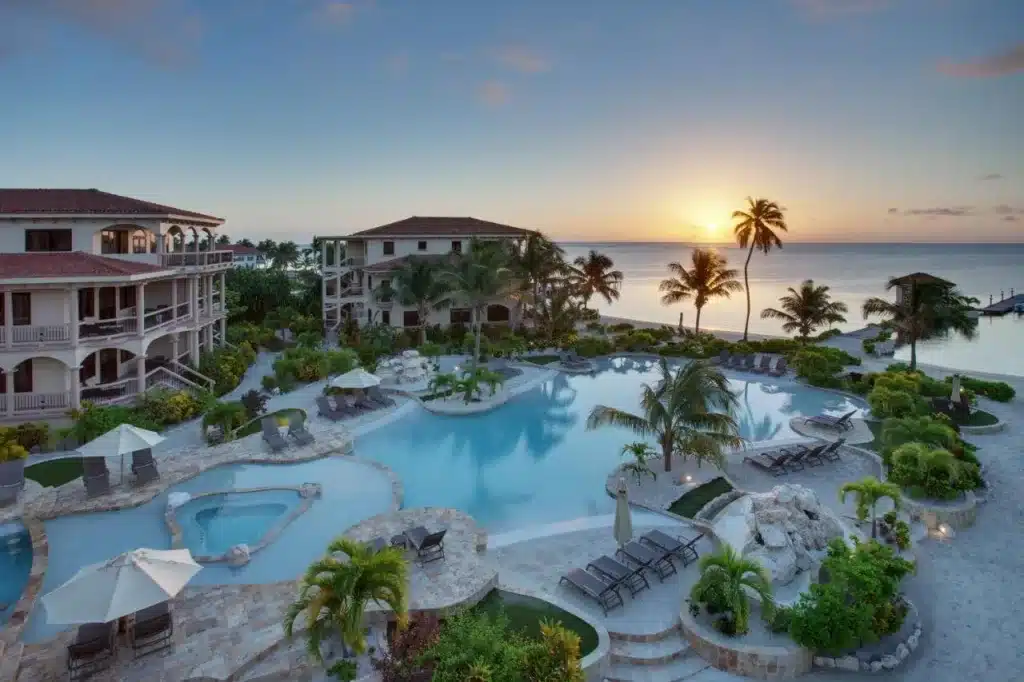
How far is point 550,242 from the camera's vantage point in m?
40.3

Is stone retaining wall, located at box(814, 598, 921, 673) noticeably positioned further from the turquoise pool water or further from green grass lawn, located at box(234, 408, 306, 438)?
green grass lawn, located at box(234, 408, 306, 438)

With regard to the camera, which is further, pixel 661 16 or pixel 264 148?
pixel 264 148

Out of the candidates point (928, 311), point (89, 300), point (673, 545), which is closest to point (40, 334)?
point (89, 300)

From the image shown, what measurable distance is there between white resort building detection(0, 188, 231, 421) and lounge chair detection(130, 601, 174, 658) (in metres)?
14.4

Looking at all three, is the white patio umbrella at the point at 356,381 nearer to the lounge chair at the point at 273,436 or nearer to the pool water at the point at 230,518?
the lounge chair at the point at 273,436

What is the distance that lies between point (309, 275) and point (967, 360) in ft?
155

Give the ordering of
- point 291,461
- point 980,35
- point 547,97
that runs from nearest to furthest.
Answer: point 291,461
point 980,35
point 547,97

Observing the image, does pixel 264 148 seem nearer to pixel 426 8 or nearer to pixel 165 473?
pixel 426 8

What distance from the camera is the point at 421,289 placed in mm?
36000

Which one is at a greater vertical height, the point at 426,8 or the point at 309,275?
the point at 426,8

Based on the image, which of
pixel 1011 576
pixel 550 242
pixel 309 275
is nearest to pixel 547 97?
pixel 550 242

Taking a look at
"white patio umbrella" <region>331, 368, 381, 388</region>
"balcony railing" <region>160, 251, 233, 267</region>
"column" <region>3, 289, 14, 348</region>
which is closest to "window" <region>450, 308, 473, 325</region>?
"balcony railing" <region>160, 251, 233, 267</region>

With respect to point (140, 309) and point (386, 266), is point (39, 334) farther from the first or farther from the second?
point (386, 266)

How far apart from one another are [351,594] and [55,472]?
13103 mm
